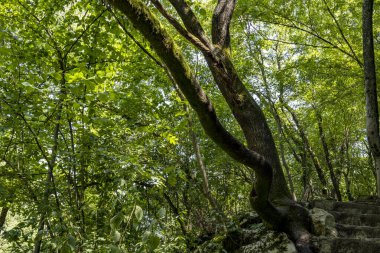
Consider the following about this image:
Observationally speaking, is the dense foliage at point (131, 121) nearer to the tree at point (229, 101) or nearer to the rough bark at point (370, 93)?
the tree at point (229, 101)

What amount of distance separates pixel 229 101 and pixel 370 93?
3162mm

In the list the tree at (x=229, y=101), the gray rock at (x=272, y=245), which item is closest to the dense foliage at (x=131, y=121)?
the tree at (x=229, y=101)

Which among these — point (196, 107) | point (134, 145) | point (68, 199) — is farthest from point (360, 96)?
point (68, 199)

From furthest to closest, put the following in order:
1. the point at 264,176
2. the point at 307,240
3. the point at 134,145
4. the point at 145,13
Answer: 1. the point at 134,145
2. the point at 307,240
3. the point at 264,176
4. the point at 145,13

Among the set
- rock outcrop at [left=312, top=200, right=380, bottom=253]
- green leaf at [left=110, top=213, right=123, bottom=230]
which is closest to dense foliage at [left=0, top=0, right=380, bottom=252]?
green leaf at [left=110, top=213, right=123, bottom=230]

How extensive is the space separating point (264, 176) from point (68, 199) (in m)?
2.47

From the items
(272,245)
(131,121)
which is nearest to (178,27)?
(131,121)

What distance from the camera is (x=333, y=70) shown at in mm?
8711

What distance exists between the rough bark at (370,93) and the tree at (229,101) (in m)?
2.28

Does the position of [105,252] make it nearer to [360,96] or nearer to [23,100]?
[23,100]

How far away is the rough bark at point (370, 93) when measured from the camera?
5715 millimetres

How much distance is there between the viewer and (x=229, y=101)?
4789 millimetres

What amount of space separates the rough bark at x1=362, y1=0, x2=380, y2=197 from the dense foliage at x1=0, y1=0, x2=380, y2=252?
191 cm

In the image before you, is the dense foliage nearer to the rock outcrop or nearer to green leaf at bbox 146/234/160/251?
green leaf at bbox 146/234/160/251
